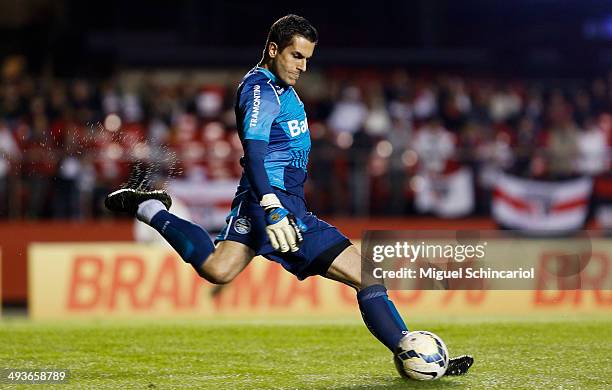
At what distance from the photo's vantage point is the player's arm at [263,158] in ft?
20.5

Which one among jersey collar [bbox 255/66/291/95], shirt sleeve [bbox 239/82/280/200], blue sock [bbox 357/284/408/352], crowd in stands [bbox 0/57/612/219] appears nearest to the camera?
shirt sleeve [bbox 239/82/280/200]

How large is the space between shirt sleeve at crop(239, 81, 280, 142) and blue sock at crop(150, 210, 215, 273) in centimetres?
77

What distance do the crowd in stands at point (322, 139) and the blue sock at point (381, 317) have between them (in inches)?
291

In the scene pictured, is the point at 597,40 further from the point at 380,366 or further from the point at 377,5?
the point at 380,366

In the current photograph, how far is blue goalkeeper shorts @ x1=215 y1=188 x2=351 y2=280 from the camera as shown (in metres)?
6.70

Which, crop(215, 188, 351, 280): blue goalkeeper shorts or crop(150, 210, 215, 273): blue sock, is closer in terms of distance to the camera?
crop(215, 188, 351, 280): blue goalkeeper shorts

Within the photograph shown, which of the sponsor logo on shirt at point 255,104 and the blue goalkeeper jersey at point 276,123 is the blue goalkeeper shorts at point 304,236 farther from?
the sponsor logo on shirt at point 255,104

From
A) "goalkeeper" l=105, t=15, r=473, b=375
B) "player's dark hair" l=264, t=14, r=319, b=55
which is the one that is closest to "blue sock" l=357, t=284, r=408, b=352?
Answer: "goalkeeper" l=105, t=15, r=473, b=375

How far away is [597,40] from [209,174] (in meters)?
11.2

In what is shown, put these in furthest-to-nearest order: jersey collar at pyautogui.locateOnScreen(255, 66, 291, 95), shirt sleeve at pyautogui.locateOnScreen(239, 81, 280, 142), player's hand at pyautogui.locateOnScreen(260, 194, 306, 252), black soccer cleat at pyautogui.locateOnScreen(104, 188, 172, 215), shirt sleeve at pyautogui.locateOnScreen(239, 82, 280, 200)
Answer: black soccer cleat at pyautogui.locateOnScreen(104, 188, 172, 215), jersey collar at pyautogui.locateOnScreen(255, 66, 291, 95), shirt sleeve at pyautogui.locateOnScreen(239, 81, 280, 142), shirt sleeve at pyautogui.locateOnScreen(239, 82, 280, 200), player's hand at pyautogui.locateOnScreen(260, 194, 306, 252)

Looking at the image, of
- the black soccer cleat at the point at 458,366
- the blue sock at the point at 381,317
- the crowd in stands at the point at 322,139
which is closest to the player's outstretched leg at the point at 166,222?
the blue sock at the point at 381,317

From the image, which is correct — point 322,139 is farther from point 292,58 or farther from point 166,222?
point 292,58

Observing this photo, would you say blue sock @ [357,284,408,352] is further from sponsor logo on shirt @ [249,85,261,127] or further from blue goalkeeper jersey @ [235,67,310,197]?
sponsor logo on shirt @ [249,85,261,127]

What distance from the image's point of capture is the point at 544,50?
970 inches
